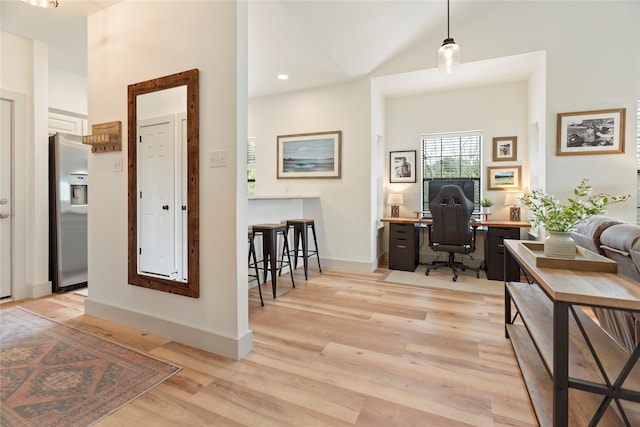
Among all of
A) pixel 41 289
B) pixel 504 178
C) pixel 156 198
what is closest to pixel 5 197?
pixel 41 289

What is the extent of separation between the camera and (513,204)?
4.33 metres

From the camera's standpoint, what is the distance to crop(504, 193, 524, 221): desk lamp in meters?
4.29

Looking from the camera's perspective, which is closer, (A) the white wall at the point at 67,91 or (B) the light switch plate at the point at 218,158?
(B) the light switch plate at the point at 218,158

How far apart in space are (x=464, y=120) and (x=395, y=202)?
5.36 feet

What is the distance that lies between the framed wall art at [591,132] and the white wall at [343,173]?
7.38 feet

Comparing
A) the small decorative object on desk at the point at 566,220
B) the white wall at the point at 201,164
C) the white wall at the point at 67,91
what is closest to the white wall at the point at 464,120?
the small decorative object on desk at the point at 566,220

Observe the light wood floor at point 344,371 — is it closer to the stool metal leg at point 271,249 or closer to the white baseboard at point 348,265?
the stool metal leg at point 271,249

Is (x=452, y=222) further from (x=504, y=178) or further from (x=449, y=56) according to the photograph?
(x=449, y=56)

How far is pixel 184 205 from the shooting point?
2.23m

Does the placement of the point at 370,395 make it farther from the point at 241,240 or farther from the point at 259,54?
the point at 259,54

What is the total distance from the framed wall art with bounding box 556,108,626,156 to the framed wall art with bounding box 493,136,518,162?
0.94m

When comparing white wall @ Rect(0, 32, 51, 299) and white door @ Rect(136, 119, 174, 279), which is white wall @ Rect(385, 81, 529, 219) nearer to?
white door @ Rect(136, 119, 174, 279)

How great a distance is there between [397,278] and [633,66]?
3.46 m

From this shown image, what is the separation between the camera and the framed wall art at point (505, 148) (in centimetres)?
438
